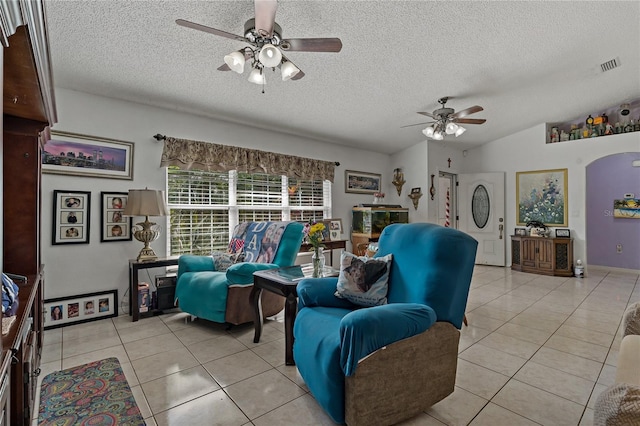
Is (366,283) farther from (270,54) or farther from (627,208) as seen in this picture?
(627,208)

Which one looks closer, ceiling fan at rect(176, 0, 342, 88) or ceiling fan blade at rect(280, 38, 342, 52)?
ceiling fan at rect(176, 0, 342, 88)

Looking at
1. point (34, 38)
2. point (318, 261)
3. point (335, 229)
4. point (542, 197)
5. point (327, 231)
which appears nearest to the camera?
point (34, 38)

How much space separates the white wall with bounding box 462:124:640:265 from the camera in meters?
5.41

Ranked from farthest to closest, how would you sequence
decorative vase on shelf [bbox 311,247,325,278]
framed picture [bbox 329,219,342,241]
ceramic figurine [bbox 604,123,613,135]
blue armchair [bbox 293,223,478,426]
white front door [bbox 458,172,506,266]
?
white front door [bbox 458,172,506,266], ceramic figurine [bbox 604,123,613,135], framed picture [bbox 329,219,342,241], decorative vase on shelf [bbox 311,247,325,278], blue armchair [bbox 293,223,478,426]

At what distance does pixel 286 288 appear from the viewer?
2.29 m

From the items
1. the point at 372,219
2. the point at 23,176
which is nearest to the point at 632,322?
the point at 23,176

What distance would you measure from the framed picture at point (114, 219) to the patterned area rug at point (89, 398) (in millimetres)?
1468

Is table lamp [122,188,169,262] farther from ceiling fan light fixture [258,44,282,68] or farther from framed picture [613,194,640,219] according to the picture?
framed picture [613,194,640,219]

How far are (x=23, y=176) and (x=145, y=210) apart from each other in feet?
3.72

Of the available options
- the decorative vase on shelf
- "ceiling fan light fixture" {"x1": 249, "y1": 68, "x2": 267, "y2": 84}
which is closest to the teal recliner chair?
the decorative vase on shelf

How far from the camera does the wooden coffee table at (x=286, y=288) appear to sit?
7.41ft

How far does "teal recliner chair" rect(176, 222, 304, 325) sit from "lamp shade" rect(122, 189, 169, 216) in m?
0.57

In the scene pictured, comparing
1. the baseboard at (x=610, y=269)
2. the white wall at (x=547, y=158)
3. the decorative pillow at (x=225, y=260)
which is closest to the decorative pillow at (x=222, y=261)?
the decorative pillow at (x=225, y=260)

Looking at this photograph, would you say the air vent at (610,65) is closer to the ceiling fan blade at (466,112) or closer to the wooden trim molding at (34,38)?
the ceiling fan blade at (466,112)
